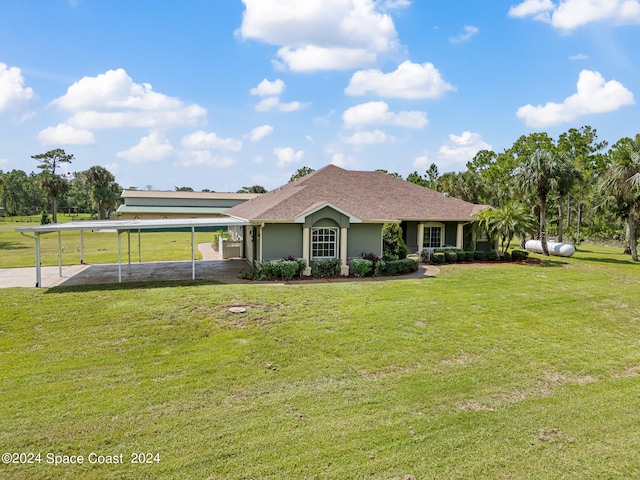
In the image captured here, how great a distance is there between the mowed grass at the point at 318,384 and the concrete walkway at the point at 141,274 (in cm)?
228

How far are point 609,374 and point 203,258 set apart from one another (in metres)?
21.6

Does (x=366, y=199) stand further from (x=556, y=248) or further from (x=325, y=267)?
(x=556, y=248)

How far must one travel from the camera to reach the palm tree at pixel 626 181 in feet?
87.5

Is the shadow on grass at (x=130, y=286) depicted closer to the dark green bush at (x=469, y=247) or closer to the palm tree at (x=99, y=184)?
the dark green bush at (x=469, y=247)

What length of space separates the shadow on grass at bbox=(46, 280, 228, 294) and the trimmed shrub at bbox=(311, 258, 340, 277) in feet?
14.3

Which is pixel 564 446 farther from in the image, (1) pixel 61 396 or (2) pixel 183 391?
(1) pixel 61 396

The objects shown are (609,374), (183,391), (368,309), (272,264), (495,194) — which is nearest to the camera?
(183,391)

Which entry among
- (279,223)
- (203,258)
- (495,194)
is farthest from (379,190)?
(495,194)

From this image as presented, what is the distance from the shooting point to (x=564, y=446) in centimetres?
613

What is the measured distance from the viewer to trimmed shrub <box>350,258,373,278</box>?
60.8ft

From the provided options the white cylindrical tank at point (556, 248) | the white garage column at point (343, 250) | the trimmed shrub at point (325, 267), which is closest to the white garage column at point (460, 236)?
the white cylindrical tank at point (556, 248)

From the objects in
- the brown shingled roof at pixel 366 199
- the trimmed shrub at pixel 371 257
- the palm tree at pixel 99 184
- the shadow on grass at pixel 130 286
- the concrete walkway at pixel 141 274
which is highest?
the palm tree at pixel 99 184

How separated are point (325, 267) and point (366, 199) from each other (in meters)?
7.98

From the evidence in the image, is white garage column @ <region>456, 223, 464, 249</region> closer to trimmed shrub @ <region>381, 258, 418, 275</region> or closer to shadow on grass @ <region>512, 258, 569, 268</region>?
shadow on grass @ <region>512, 258, 569, 268</region>
